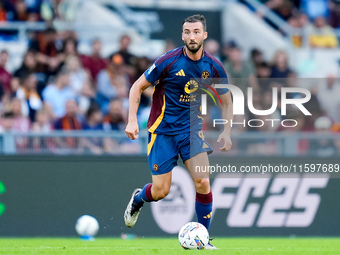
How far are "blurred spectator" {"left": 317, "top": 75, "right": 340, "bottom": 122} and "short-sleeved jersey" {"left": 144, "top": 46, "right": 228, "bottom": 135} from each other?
6.11 m

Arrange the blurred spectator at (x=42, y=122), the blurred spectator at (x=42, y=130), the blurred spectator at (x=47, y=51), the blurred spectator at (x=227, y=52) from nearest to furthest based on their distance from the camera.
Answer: the blurred spectator at (x=42, y=130), the blurred spectator at (x=42, y=122), the blurred spectator at (x=47, y=51), the blurred spectator at (x=227, y=52)

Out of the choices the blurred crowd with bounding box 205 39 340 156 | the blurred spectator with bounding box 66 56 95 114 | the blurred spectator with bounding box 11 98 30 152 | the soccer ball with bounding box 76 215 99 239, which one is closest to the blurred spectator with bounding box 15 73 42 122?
the blurred spectator with bounding box 11 98 30 152

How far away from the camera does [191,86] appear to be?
901cm

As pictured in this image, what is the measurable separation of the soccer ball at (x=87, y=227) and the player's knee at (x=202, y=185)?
2957 millimetres

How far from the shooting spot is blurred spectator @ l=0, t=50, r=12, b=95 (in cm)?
1389

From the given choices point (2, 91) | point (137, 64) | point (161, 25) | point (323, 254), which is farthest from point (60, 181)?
point (161, 25)

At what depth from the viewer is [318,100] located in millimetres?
14695

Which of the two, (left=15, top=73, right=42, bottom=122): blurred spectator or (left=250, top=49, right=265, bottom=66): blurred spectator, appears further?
(left=250, top=49, right=265, bottom=66): blurred spectator

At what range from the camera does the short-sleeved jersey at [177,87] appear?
8898 mm

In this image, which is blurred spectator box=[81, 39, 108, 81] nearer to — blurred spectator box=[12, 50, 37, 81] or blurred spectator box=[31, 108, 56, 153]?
blurred spectator box=[12, 50, 37, 81]

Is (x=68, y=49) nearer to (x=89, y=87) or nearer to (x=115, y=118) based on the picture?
(x=89, y=87)

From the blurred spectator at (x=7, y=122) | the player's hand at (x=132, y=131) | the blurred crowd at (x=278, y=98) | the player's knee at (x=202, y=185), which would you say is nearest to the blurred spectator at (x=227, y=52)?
the blurred crowd at (x=278, y=98)

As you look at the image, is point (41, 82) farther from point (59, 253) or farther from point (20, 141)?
point (59, 253)

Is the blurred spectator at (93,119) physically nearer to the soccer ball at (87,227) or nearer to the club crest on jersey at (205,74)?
the soccer ball at (87,227)
